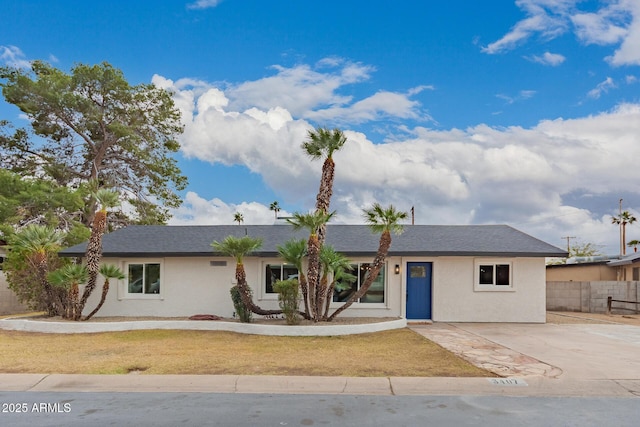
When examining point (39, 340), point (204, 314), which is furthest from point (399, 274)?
point (39, 340)

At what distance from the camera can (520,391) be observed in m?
8.37

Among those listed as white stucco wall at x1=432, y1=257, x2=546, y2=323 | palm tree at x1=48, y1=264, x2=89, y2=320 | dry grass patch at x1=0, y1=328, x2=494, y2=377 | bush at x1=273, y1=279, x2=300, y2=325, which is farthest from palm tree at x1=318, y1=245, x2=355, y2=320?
palm tree at x1=48, y1=264, x2=89, y2=320

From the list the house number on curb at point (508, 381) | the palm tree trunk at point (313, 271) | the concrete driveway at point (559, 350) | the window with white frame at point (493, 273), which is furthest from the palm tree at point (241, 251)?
the house number on curb at point (508, 381)

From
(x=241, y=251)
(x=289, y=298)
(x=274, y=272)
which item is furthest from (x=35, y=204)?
(x=289, y=298)

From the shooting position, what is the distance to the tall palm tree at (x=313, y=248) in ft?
51.6

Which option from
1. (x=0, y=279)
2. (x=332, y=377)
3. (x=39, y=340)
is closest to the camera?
(x=332, y=377)

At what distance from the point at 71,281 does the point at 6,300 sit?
807 centimetres

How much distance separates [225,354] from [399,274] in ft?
28.7

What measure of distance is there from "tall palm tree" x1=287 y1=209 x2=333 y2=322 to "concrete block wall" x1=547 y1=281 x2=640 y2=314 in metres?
15.0

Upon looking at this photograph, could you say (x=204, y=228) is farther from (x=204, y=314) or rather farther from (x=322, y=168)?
(x=322, y=168)

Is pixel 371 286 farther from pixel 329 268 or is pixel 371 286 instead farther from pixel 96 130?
pixel 96 130

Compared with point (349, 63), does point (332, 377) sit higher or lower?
lower

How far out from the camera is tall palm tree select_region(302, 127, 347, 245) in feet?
52.7

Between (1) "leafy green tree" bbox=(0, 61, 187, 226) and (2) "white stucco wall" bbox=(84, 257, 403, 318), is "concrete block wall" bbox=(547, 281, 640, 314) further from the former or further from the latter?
(1) "leafy green tree" bbox=(0, 61, 187, 226)
